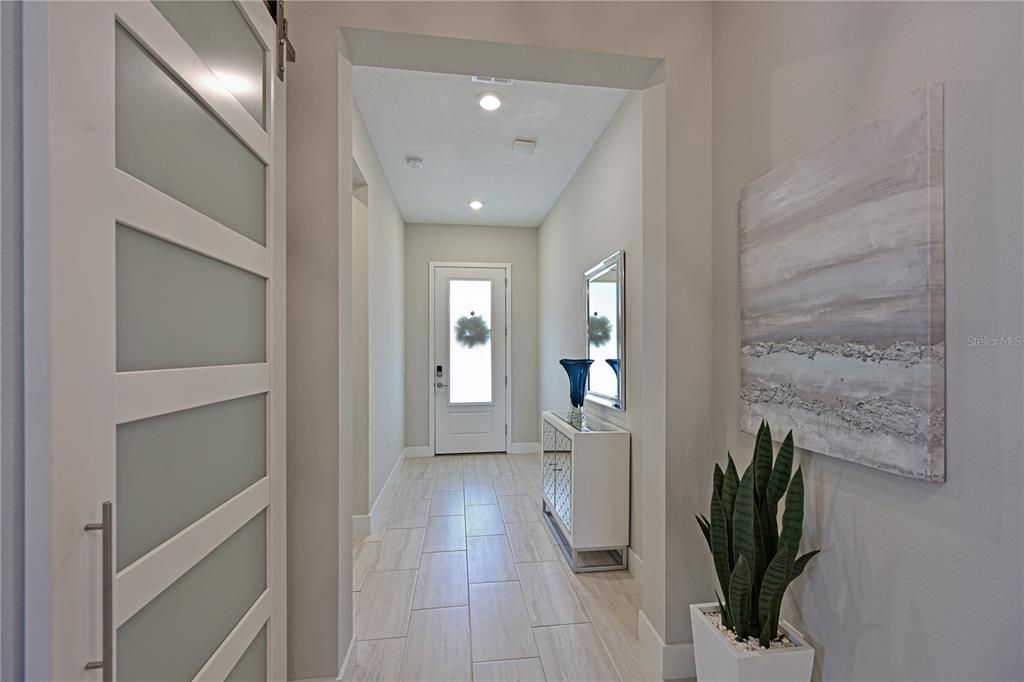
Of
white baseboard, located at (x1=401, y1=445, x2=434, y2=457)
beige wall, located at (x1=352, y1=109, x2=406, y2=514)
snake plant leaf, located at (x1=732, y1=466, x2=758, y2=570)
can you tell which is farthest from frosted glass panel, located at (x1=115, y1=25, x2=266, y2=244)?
white baseboard, located at (x1=401, y1=445, x2=434, y2=457)

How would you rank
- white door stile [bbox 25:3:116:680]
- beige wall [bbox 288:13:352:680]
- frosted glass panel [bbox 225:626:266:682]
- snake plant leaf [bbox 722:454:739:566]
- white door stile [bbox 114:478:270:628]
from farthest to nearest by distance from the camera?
beige wall [bbox 288:13:352:680]
snake plant leaf [bbox 722:454:739:566]
frosted glass panel [bbox 225:626:266:682]
white door stile [bbox 114:478:270:628]
white door stile [bbox 25:3:116:680]

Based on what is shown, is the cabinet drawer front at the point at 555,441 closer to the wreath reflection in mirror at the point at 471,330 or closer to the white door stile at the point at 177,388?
the white door stile at the point at 177,388

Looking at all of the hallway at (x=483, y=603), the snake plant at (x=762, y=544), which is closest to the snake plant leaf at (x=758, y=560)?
the snake plant at (x=762, y=544)

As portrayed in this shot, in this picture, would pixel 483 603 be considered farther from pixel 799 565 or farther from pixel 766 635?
pixel 799 565

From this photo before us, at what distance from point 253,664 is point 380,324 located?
9.22 feet

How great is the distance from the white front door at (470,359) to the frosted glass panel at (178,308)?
4367 millimetres

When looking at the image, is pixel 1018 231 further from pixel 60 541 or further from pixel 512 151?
pixel 512 151

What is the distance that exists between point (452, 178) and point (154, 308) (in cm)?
349

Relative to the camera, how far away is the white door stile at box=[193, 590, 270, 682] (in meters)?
1.04

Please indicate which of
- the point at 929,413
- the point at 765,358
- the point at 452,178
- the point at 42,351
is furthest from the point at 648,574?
the point at 452,178

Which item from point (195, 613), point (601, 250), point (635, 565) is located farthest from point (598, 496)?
point (195, 613)

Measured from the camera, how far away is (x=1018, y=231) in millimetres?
834

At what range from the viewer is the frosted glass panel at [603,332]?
3.02 m

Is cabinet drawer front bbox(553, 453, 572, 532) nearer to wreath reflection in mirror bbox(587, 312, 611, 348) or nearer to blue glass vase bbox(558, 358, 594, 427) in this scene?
blue glass vase bbox(558, 358, 594, 427)
